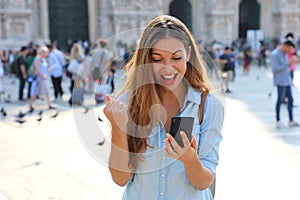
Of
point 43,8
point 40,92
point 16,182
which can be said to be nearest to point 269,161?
point 16,182

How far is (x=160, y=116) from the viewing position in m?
2.11

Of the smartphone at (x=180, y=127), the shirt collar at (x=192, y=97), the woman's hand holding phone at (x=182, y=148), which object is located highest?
the shirt collar at (x=192, y=97)

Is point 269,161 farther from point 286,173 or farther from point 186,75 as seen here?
point 186,75

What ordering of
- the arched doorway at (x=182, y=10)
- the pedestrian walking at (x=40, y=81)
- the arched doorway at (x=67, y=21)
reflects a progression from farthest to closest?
the arched doorway at (x=182, y=10), the arched doorway at (x=67, y=21), the pedestrian walking at (x=40, y=81)

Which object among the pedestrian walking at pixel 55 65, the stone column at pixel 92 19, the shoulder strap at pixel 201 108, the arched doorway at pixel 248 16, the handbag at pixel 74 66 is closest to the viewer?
the shoulder strap at pixel 201 108

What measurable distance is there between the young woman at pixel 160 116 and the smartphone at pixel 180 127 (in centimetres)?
12

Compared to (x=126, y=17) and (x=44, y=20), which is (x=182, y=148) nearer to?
(x=44, y=20)

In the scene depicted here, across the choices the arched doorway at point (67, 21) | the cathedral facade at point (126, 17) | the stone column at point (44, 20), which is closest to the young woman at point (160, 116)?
the cathedral facade at point (126, 17)

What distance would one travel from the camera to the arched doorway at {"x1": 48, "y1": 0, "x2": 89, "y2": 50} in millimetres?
23703

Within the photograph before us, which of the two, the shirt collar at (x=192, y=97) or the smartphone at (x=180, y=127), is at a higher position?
the shirt collar at (x=192, y=97)

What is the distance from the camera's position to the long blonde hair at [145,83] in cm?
204

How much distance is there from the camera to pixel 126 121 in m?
2.04

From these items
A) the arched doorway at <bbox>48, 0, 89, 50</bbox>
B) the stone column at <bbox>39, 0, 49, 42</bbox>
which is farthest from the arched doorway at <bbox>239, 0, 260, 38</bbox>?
the stone column at <bbox>39, 0, 49, 42</bbox>

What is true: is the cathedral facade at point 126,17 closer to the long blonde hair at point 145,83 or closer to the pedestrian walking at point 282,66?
the pedestrian walking at point 282,66
